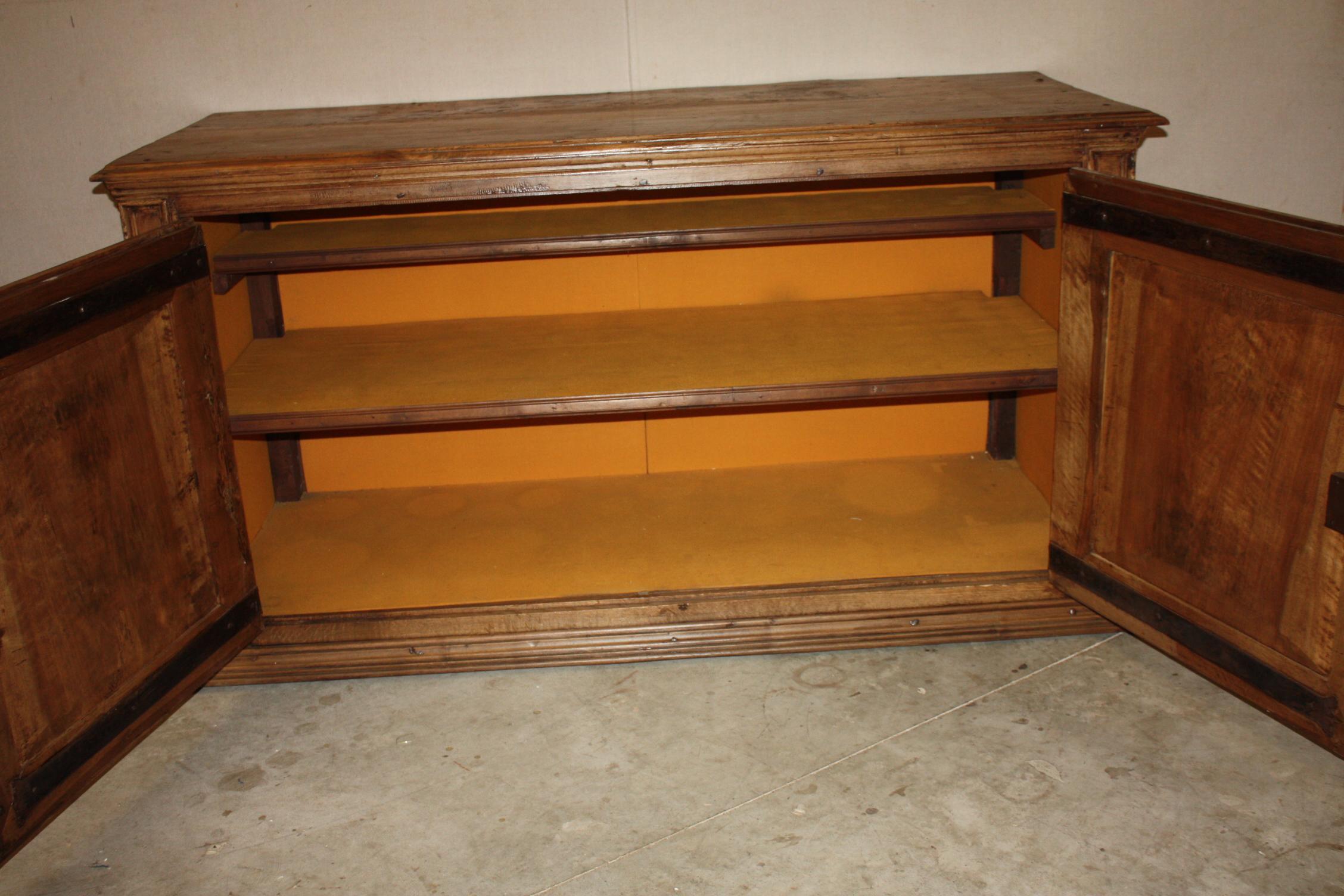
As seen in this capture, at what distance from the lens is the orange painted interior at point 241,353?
2.54 m

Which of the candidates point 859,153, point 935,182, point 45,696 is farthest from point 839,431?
point 45,696

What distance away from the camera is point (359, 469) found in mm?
3062

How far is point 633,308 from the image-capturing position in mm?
2918

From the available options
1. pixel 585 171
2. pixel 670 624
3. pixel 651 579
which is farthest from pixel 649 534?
pixel 585 171

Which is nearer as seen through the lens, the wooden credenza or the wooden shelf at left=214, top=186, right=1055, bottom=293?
the wooden credenza

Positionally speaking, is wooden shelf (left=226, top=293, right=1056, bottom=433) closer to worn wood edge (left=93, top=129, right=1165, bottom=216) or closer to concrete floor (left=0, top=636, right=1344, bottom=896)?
worn wood edge (left=93, top=129, right=1165, bottom=216)

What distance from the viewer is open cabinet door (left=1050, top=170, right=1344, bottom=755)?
166 centimetres

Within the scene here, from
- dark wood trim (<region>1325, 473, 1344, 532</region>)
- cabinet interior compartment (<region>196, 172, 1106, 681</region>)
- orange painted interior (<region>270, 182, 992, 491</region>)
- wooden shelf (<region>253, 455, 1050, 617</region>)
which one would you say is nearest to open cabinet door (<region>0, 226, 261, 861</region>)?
cabinet interior compartment (<region>196, 172, 1106, 681</region>)

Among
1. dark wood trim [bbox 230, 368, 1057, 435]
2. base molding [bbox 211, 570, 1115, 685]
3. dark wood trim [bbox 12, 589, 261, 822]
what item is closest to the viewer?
dark wood trim [bbox 12, 589, 261, 822]

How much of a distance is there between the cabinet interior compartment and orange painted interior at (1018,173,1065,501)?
0.4 inches

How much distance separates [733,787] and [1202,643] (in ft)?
2.91

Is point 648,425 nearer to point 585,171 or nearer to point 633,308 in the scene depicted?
point 633,308

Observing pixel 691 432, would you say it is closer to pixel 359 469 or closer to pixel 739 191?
pixel 739 191

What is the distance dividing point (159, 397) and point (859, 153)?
1.41 metres
